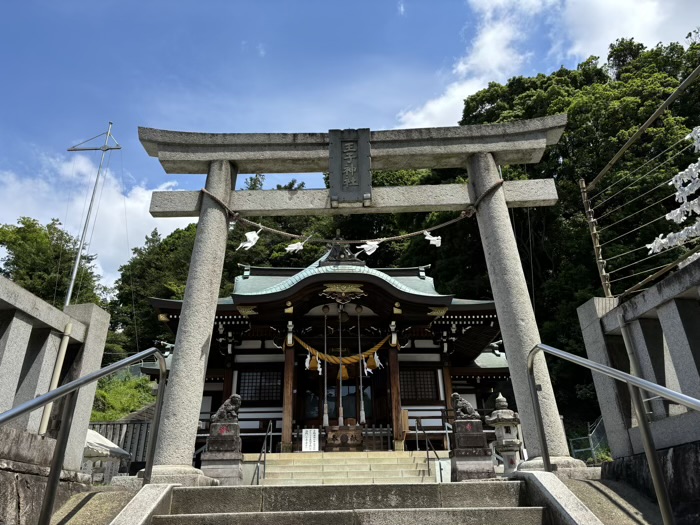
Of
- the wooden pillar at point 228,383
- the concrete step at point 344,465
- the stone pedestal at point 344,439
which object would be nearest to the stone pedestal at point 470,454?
the concrete step at point 344,465

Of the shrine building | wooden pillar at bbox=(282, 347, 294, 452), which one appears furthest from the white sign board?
wooden pillar at bbox=(282, 347, 294, 452)

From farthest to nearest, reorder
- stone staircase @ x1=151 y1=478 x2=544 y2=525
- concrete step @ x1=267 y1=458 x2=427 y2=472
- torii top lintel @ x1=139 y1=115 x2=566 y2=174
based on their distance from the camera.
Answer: concrete step @ x1=267 y1=458 x2=427 y2=472, torii top lintel @ x1=139 y1=115 x2=566 y2=174, stone staircase @ x1=151 y1=478 x2=544 y2=525

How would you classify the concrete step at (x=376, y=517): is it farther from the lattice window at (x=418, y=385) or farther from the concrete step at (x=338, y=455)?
the lattice window at (x=418, y=385)

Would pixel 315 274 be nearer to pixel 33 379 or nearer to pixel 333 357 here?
pixel 333 357

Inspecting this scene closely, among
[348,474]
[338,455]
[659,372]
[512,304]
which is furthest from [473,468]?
[659,372]

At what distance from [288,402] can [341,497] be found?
811cm

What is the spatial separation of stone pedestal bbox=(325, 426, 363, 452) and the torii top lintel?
6432mm

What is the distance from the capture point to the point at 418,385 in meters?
13.5

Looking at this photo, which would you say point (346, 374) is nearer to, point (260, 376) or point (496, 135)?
point (260, 376)

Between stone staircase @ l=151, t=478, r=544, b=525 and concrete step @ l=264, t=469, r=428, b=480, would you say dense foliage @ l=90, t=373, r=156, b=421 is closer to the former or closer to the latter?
concrete step @ l=264, t=469, r=428, b=480

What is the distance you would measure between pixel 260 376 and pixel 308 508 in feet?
33.2

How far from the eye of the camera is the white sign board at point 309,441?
1069 cm

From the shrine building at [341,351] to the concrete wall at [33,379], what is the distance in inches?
265

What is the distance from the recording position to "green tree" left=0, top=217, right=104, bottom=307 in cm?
2516
